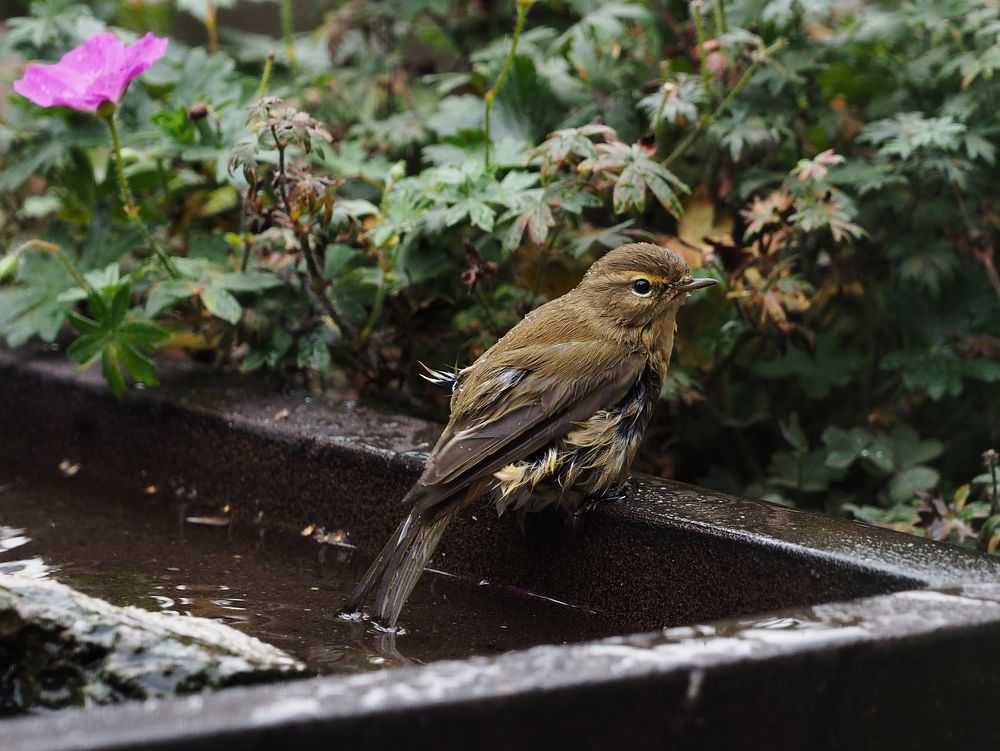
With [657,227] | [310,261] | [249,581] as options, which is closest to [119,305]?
[310,261]

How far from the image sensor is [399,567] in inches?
101

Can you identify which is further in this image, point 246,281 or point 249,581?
point 246,281

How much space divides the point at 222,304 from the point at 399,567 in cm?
123

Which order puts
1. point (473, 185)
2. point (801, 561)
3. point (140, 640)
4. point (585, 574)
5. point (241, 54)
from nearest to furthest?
point (140, 640)
point (801, 561)
point (585, 574)
point (473, 185)
point (241, 54)

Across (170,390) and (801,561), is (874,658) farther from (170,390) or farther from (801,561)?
(170,390)

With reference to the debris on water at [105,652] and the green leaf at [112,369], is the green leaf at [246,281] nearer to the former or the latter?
the green leaf at [112,369]

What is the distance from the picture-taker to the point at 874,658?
1.88 metres

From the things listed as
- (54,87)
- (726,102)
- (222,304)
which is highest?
(726,102)

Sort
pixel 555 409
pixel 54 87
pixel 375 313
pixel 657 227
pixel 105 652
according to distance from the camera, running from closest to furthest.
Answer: pixel 105 652 < pixel 555 409 < pixel 54 87 < pixel 375 313 < pixel 657 227

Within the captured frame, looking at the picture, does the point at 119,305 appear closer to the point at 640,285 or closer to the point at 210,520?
the point at 210,520

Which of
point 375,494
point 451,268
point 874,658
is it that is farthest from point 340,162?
point 874,658

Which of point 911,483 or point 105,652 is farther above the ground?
point 911,483

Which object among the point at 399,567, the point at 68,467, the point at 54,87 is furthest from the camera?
the point at 68,467

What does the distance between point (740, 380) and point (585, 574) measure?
4.86ft
